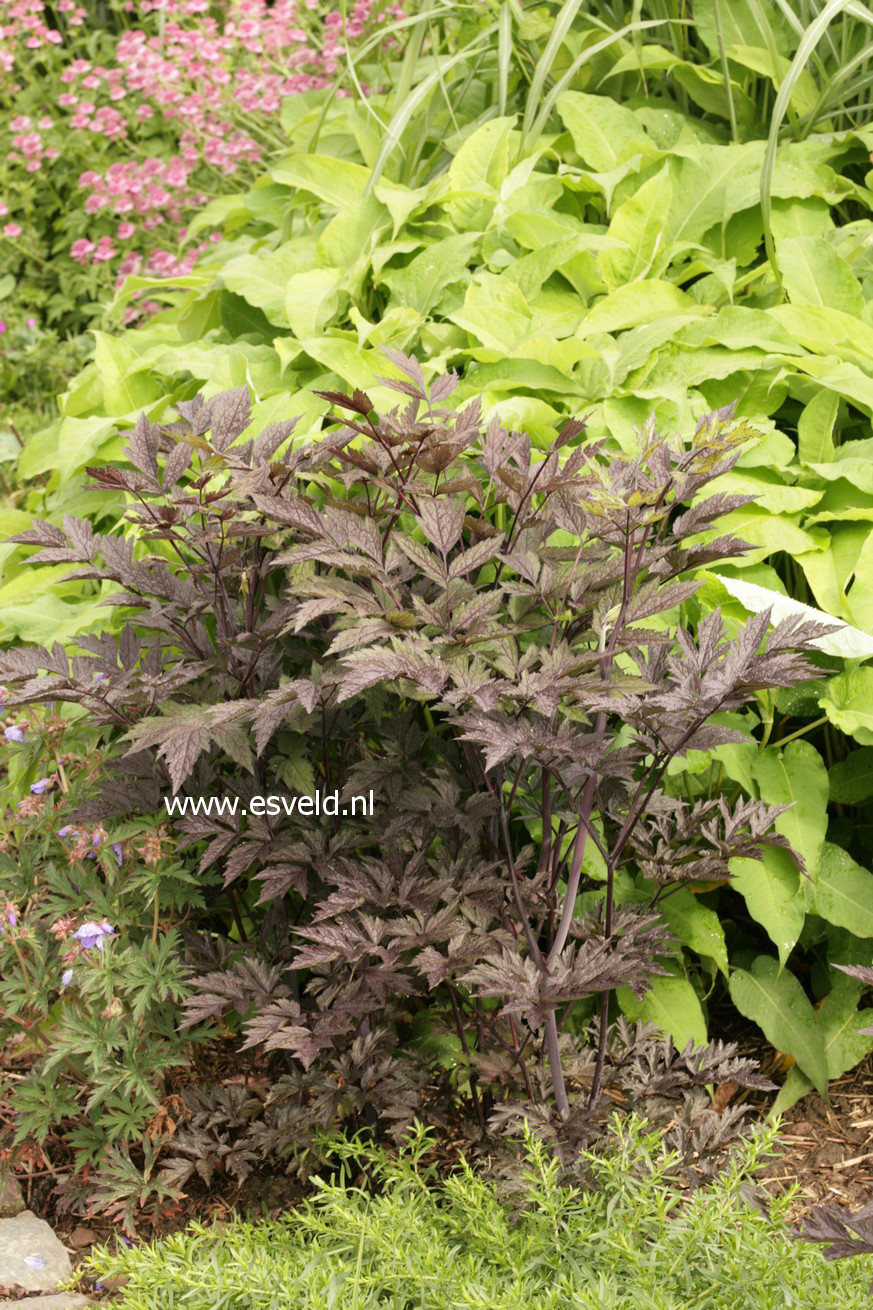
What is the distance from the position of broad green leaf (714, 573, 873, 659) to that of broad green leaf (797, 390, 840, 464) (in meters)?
0.38

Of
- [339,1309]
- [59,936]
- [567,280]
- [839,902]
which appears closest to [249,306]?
[567,280]

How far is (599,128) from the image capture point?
2.83 m

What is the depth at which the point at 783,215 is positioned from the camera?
8.48 ft

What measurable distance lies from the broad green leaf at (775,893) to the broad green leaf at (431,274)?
130 cm

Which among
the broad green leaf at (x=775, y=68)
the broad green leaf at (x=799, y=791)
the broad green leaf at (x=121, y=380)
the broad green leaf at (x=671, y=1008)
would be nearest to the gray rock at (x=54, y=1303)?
the broad green leaf at (x=671, y=1008)

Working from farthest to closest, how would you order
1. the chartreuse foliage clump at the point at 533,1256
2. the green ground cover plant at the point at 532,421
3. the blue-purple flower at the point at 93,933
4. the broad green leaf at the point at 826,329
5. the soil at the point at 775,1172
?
1. the broad green leaf at the point at 826,329
2. the soil at the point at 775,1172
3. the green ground cover plant at the point at 532,421
4. the blue-purple flower at the point at 93,933
5. the chartreuse foliage clump at the point at 533,1256

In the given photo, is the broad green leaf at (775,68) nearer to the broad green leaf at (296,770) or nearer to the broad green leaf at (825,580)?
the broad green leaf at (825,580)

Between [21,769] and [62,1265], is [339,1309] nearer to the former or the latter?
[62,1265]

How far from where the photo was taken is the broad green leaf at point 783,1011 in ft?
6.64

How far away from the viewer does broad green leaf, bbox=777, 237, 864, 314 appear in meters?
2.40

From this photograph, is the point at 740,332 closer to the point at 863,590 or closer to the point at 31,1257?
the point at 863,590

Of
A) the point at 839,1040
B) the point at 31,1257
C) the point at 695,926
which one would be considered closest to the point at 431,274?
the point at 695,926

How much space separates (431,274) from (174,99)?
2.02 meters

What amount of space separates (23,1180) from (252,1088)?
0.44 meters
